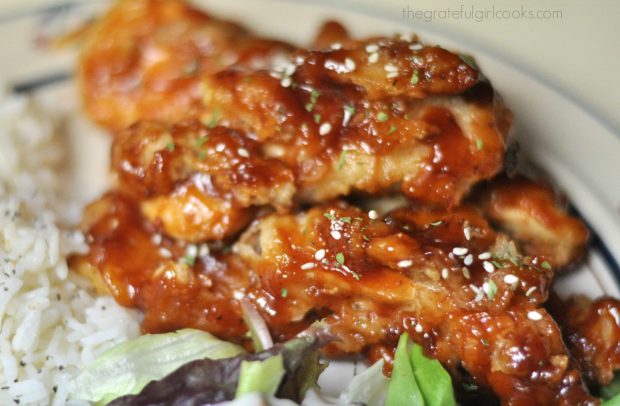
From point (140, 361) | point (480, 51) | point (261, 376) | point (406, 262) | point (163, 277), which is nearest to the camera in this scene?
point (261, 376)

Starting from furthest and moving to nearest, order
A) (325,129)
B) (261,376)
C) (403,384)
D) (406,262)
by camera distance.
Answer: (325,129), (406,262), (403,384), (261,376)

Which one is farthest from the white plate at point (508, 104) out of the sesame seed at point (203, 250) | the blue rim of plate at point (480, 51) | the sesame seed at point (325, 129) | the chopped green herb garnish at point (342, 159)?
the sesame seed at point (325, 129)

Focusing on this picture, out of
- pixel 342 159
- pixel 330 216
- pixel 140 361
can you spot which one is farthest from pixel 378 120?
pixel 140 361

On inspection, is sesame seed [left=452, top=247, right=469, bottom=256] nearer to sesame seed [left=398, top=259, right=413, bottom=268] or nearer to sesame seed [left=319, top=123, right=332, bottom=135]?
sesame seed [left=398, top=259, right=413, bottom=268]

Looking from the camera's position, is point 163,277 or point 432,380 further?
point 163,277

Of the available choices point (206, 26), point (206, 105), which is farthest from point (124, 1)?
point (206, 105)

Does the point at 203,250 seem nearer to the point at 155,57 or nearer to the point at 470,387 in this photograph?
the point at 470,387
